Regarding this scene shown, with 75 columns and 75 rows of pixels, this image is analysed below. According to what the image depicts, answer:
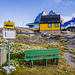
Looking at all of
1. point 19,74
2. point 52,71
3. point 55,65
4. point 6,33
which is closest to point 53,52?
point 55,65

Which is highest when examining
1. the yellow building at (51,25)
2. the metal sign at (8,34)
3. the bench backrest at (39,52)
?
the yellow building at (51,25)

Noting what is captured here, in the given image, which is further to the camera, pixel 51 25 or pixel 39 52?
pixel 51 25

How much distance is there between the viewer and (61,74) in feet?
22.9

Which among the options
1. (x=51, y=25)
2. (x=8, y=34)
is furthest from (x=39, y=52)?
(x=51, y=25)

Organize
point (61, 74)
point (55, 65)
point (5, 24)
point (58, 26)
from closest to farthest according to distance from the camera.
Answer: point (5, 24)
point (61, 74)
point (55, 65)
point (58, 26)

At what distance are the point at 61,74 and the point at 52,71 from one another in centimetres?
56

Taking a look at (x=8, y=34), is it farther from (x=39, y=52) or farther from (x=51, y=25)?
(x=51, y=25)

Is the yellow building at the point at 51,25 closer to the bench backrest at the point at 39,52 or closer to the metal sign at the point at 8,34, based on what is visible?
the bench backrest at the point at 39,52

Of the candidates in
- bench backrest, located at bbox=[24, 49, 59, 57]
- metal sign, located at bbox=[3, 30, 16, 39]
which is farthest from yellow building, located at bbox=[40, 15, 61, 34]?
metal sign, located at bbox=[3, 30, 16, 39]

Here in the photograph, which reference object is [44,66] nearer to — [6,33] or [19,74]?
[19,74]

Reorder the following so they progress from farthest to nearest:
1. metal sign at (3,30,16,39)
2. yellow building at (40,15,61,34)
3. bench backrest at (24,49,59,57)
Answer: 1. yellow building at (40,15,61,34)
2. bench backrest at (24,49,59,57)
3. metal sign at (3,30,16,39)

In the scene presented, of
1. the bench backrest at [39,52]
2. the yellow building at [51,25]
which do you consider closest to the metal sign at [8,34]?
the bench backrest at [39,52]

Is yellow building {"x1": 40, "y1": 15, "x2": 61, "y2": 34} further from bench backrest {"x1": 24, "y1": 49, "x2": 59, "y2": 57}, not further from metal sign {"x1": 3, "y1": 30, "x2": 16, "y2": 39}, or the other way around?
metal sign {"x1": 3, "y1": 30, "x2": 16, "y2": 39}

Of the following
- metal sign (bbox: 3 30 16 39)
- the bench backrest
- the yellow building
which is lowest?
the bench backrest
